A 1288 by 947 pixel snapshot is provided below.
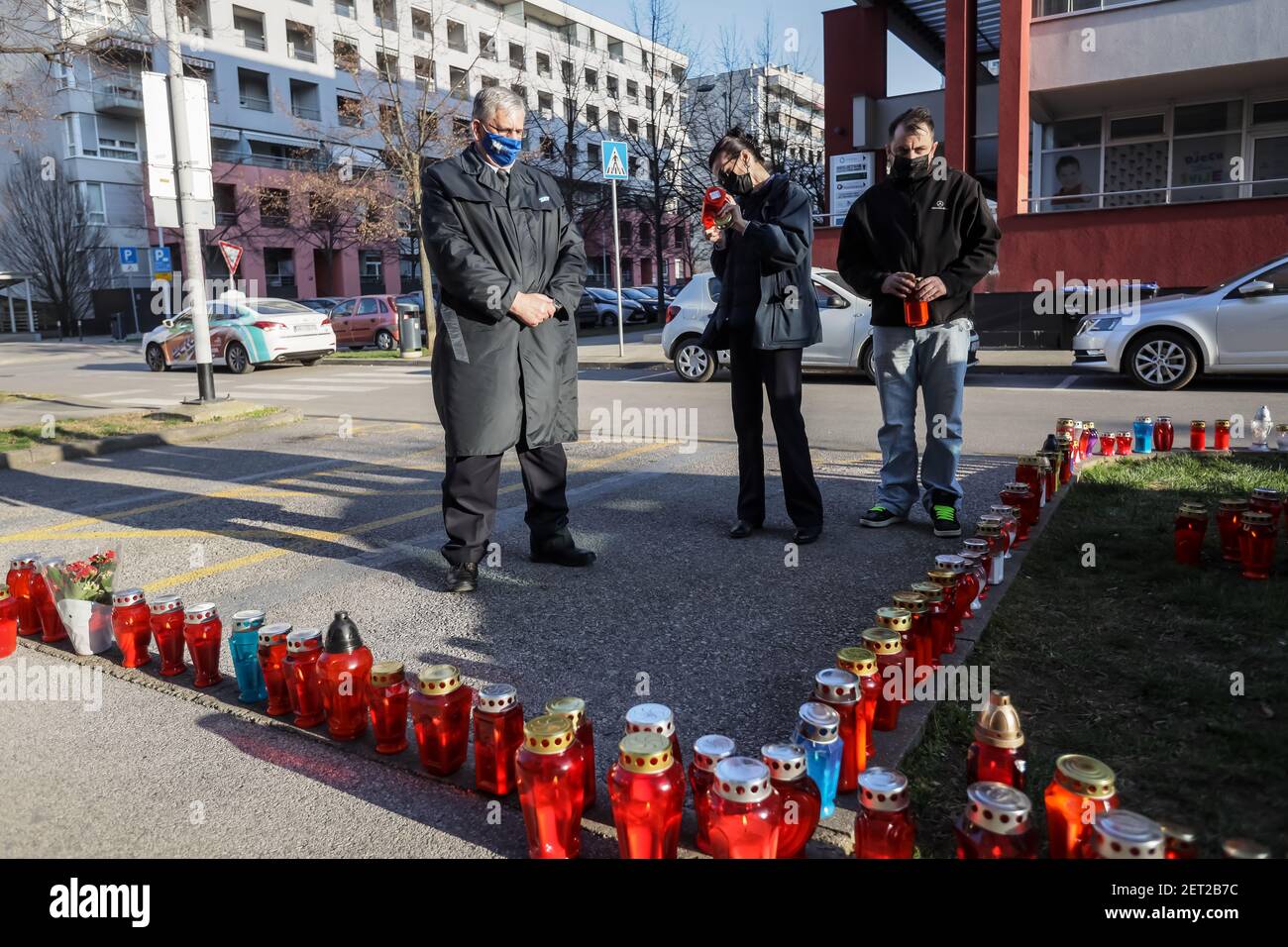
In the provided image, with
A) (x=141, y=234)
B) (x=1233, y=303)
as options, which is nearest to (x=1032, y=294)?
(x=1233, y=303)

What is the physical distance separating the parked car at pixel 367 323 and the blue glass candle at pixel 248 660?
24544 millimetres

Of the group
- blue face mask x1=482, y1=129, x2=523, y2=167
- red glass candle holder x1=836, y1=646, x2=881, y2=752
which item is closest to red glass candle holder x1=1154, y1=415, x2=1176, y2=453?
blue face mask x1=482, y1=129, x2=523, y2=167

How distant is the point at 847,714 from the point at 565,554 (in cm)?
251

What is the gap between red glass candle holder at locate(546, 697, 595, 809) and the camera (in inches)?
97.0

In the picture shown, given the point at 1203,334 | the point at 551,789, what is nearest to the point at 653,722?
the point at 551,789

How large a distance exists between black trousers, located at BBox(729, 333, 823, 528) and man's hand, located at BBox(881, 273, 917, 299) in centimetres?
56

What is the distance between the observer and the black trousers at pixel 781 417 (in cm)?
509

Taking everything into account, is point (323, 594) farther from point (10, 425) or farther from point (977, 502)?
point (10, 425)

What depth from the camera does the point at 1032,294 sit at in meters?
18.2

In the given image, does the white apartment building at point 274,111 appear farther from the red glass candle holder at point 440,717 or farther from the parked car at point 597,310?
the red glass candle holder at point 440,717

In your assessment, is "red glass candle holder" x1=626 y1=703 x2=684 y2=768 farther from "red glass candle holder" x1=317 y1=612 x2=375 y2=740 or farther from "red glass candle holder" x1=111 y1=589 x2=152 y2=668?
"red glass candle holder" x1=111 y1=589 x2=152 y2=668

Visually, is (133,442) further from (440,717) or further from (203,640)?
(440,717)

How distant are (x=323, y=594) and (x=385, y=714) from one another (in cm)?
A: 181

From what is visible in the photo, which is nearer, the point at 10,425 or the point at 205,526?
the point at 205,526
